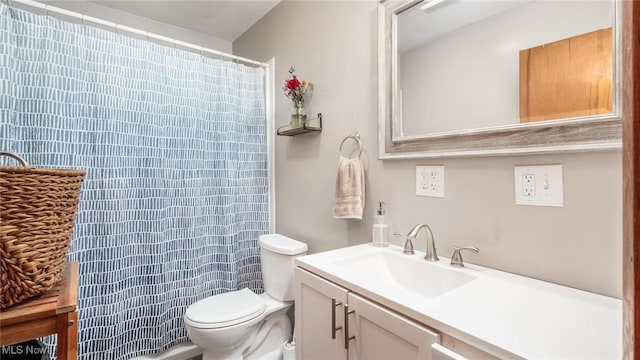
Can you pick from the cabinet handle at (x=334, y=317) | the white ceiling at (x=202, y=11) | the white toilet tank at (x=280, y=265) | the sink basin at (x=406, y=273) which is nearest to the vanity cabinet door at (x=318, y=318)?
the cabinet handle at (x=334, y=317)

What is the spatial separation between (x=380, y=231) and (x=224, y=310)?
3.08 feet

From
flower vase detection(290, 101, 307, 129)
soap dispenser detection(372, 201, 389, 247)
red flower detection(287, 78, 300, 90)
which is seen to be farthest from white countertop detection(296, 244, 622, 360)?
red flower detection(287, 78, 300, 90)

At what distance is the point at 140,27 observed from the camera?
2434mm

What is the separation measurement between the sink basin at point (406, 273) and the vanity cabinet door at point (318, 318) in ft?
0.36

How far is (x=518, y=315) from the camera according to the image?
0.72m

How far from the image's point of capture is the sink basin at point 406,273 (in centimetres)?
106

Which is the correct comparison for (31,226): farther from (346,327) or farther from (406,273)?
(406,273)

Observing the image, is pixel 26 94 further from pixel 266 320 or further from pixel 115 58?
pixel 266 320

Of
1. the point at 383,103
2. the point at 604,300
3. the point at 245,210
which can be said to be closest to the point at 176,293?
the point at 245,210

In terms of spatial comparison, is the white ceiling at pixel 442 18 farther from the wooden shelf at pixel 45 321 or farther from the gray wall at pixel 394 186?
the wooden shelf at pixel 45 321

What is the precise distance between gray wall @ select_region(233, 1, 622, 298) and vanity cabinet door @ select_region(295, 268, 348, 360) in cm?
48

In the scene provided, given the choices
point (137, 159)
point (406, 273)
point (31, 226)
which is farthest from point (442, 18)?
point (137, 159)

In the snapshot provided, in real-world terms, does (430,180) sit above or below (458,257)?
above

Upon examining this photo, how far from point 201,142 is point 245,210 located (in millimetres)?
546
